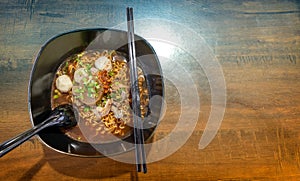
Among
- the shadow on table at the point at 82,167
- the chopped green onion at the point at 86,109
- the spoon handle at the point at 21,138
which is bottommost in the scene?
the shadow on table at the point at 82,167

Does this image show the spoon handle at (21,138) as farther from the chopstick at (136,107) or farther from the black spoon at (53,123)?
the chopstick at (136,107)

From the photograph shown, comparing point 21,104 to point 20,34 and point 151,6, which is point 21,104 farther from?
point 151,6

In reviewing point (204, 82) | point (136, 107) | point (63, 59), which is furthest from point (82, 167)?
point (204, 82)

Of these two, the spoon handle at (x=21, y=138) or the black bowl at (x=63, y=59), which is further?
the black bowl at (x=63, y=59)

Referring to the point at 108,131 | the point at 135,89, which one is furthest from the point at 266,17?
the point at 108,131

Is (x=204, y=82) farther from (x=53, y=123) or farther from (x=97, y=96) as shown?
(x=53, y=123)

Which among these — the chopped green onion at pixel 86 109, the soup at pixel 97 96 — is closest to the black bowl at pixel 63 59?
the soup at pixel 97 96
